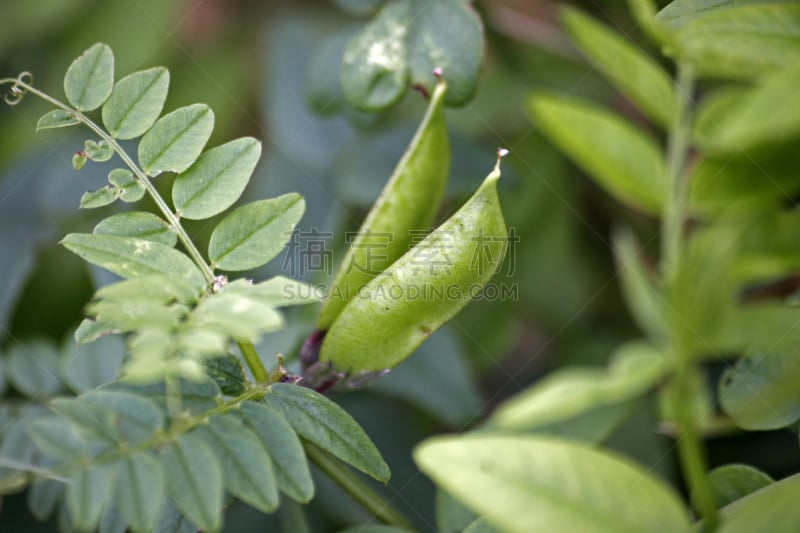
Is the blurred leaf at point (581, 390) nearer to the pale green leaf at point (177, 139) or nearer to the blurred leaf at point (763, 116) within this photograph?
the blurred leaf at point (763, 116)

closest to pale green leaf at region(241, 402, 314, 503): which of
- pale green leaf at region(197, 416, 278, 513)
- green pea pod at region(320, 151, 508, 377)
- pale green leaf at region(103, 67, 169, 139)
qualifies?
pale green leaf at region(197, 416, 278, 513)

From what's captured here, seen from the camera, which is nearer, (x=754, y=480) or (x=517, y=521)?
(x=517, y=521)

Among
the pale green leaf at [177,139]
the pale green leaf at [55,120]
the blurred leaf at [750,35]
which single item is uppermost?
the pale green leaf at [55,120]

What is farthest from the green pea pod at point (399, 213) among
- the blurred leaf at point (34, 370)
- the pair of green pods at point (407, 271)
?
the blurred leaf at point (34, 370)

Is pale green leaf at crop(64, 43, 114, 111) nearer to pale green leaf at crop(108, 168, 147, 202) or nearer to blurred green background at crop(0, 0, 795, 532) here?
pale green leaf at crop(108, 168, 147, 202)

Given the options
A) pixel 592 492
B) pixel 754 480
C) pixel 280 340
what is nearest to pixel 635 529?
pixel 592 492

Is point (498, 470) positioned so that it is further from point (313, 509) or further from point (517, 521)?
point (313, 509)
